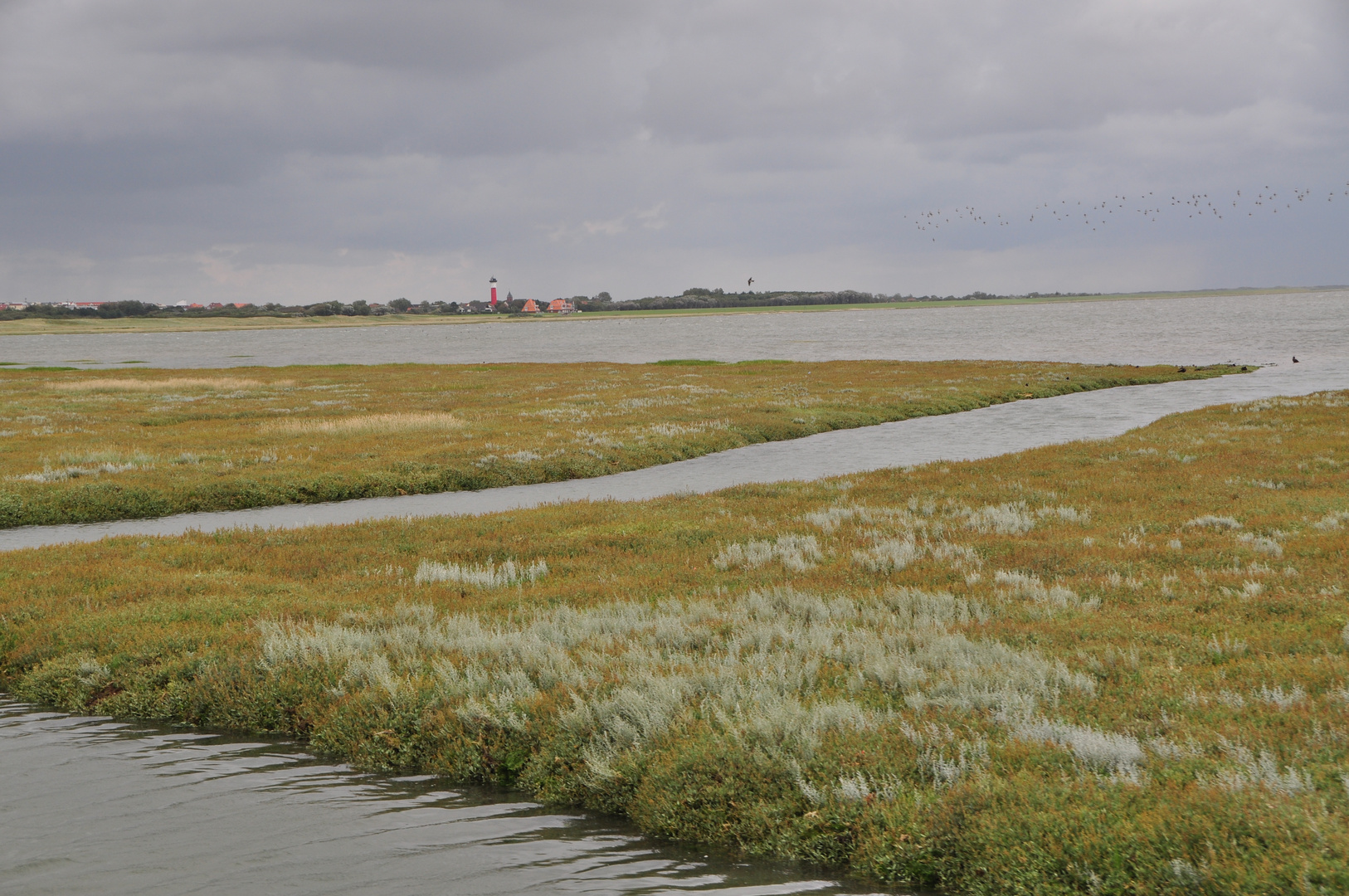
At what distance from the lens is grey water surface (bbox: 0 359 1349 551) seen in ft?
77.2

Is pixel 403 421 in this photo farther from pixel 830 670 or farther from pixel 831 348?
pixel 831 348

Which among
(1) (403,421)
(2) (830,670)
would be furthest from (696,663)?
(1) (403,421)

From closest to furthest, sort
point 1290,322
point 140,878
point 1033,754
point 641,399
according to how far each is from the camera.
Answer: point 140,878, point 1033,754, point 641,399, point 1290,322

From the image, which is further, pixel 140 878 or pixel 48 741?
pixel 48 741

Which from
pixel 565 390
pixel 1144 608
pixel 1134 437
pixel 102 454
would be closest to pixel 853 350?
pixel 565 390

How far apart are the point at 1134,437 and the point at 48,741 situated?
3281 cm

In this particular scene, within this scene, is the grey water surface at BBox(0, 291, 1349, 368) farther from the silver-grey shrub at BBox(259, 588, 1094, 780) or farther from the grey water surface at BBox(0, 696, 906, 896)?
the grey water surface at BBox(0, 696, 906, 896)

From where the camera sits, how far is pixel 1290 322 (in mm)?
168375

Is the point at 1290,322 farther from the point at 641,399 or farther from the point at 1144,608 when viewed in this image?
the point at 1144,608

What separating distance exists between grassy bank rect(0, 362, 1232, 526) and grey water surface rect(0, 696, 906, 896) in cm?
1907

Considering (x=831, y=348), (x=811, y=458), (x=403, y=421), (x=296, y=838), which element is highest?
(x=831, y=348)

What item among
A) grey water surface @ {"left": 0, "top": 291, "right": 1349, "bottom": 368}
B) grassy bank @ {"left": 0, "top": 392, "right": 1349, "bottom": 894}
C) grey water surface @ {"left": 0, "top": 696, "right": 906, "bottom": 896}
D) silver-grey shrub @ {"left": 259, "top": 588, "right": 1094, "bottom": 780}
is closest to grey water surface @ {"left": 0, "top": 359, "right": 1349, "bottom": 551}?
grassy bank @ {"left": 0, "top": 392, "right": 1349, "bottom": 894}

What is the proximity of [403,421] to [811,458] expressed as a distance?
1918 cm

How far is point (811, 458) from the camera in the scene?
33.6 m
